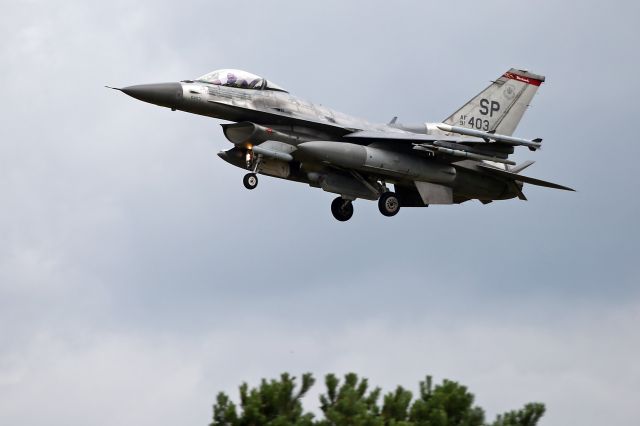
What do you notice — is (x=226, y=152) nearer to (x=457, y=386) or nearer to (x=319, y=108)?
(x=319, y=108)

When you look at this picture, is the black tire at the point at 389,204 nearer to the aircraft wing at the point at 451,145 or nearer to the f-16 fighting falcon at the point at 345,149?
the f-16 fighting falcon at the point at 345,149

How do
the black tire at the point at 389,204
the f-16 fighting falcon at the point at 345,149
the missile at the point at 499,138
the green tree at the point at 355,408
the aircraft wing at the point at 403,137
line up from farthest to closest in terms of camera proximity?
the black tire at the point at 389,204 < the aircraft wing at the point at 403,137 < the missile at the point at 499,138 < the f-16 fighting falcon at the point at 345,149 < the green tree at the point at 355,408

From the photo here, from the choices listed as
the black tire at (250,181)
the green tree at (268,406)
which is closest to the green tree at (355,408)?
the green tree at (268,406)

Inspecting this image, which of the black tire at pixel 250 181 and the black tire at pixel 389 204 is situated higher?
A: the black tire at pixel 389 204

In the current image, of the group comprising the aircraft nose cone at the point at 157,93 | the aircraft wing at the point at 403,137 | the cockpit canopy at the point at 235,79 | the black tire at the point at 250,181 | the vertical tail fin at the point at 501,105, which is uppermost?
the vertical tail fin at the point at 501,105

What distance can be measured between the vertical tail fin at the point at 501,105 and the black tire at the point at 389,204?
3.22m

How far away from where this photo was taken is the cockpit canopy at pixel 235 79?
3816 centimetres

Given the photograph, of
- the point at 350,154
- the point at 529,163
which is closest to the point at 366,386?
the point at 350,154

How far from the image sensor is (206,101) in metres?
37.7

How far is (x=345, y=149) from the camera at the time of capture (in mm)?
37625

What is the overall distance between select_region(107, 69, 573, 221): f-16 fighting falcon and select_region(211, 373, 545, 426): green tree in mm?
9798

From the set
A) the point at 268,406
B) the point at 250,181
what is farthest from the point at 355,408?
the point at 250,181

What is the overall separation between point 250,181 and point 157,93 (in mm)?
2988

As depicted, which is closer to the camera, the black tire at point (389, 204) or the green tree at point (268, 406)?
the green tree at point (268, 406)
